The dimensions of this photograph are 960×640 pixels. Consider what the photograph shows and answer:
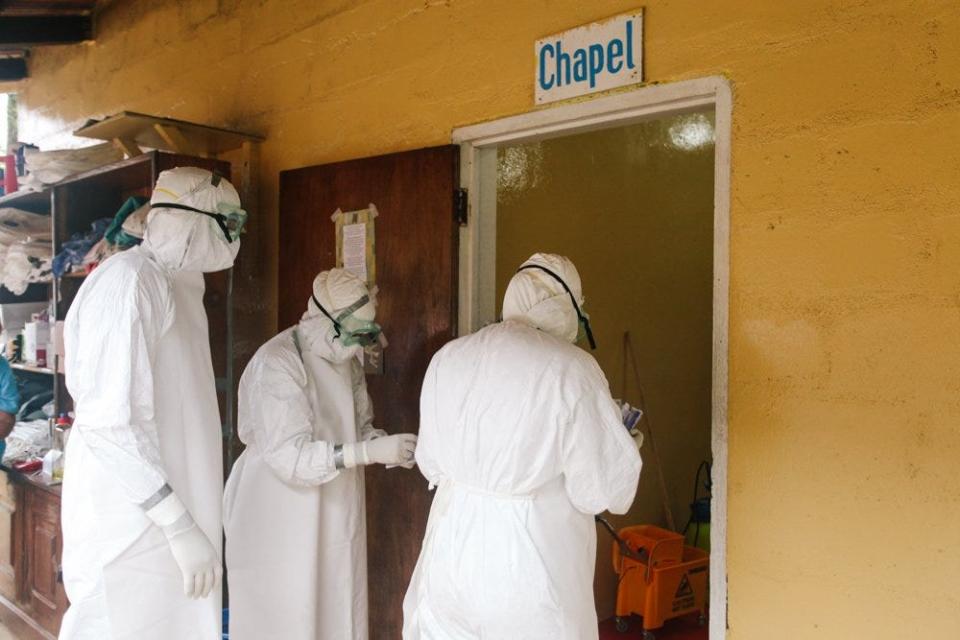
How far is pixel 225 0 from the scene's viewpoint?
12.9ft

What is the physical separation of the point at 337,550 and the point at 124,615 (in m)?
0.77

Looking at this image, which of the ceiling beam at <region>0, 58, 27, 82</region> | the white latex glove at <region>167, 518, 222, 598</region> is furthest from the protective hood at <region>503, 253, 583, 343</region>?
the ceiling beam at <region>0, 58, 27, 82</region>

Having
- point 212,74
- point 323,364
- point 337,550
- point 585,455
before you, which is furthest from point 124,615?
point 212,74

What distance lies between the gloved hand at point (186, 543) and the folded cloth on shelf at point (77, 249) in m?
2.19

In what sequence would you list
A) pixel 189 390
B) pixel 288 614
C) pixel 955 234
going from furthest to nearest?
pixel 288 614 → pixel 189 390 → pixel 955 234

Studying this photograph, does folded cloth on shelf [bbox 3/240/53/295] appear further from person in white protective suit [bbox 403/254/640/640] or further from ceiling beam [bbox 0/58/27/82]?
person in white protective suit [bbox 403/254/640/640]

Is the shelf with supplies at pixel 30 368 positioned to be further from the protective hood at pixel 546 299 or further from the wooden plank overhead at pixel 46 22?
the protective hood at pixel 546 299

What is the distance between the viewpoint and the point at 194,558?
6.77 feet

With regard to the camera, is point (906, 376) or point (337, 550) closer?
point (906, 376)

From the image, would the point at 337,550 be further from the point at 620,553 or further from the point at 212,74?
the point at 212,74

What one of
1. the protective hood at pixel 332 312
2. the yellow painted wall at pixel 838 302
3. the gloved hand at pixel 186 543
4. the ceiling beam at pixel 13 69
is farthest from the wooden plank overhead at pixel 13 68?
the gloved hand at pixel 186 543

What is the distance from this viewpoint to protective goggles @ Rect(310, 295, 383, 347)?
2652 millimetres

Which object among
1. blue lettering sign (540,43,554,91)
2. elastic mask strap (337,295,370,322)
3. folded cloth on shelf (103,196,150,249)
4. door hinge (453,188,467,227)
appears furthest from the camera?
folded cloth on shelf (103,196,150,249)

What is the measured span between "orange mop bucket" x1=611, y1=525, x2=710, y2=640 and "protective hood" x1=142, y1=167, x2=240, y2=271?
2286 mm
